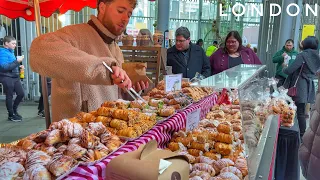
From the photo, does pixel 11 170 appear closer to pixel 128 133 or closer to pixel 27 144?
pixel 27 144

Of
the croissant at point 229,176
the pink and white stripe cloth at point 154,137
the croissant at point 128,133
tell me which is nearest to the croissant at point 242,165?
the croissant at point 229,176

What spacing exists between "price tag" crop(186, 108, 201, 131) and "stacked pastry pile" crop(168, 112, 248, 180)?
0.14 feet

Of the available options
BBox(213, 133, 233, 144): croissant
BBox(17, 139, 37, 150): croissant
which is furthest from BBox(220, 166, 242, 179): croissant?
BBox(17, 139, 37, 150): croissant

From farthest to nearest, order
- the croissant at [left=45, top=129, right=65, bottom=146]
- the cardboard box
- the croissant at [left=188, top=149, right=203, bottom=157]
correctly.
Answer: the croissant at [left=188, top=149, right=203, bottom=157] → the croissant at [left=45, top=129, right=65, bottom=146] → the cardboard box

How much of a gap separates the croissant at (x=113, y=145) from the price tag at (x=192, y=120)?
72cm

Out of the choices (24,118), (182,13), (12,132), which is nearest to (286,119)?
(12,132)

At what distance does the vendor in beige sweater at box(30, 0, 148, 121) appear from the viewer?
1.42 m

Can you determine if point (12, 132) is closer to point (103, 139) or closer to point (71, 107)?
point (71, 107)

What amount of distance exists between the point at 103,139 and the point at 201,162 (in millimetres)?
578

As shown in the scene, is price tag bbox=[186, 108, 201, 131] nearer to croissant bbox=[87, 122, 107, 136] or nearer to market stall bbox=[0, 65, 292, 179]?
market stall bbox=[0, 65, 292, 179]

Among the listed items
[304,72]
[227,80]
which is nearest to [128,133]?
[227,80]

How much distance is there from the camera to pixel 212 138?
5.93 ft

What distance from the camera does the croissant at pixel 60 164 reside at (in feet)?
3.10

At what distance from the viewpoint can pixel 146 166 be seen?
2.54ft
